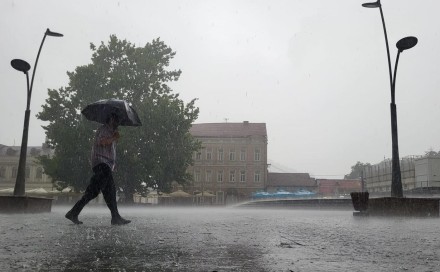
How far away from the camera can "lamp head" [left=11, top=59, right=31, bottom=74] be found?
46.4ft

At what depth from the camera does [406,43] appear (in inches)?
492

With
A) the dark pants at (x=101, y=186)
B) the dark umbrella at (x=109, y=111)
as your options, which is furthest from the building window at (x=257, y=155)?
the dark pants at (x=101, y=186)

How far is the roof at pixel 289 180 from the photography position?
69.6m

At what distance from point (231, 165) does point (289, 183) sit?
1011cm

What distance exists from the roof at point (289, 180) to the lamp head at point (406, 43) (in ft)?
188

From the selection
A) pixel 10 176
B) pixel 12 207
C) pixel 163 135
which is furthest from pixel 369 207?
pixel 10 176

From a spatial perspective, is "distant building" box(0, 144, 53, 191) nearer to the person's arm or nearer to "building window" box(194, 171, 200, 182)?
"building window" box(194, 171, 200, 182)

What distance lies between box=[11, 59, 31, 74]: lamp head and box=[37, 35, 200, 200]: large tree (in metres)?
16.3

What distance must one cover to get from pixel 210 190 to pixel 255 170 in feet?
26.1

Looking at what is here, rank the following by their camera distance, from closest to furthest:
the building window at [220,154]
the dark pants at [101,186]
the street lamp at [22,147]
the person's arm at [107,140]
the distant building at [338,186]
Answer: the person's arm at [107,140] → the dark pants at [101,186] → the street lamp at [22,147] → the building window at [220,154] → the distant building at [338,186]

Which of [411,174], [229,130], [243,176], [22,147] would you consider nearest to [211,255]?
[22,147]

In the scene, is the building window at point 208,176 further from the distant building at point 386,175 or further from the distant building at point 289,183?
the distant building at point 386,175

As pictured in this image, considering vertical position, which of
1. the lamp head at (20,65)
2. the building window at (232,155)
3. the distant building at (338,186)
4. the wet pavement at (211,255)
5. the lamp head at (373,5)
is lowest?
the wet pavement at (211,255)

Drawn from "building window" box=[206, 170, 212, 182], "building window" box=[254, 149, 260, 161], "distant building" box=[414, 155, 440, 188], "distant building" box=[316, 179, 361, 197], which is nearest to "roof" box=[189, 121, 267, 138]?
"building window" box=[254, 149, 260, 161]
